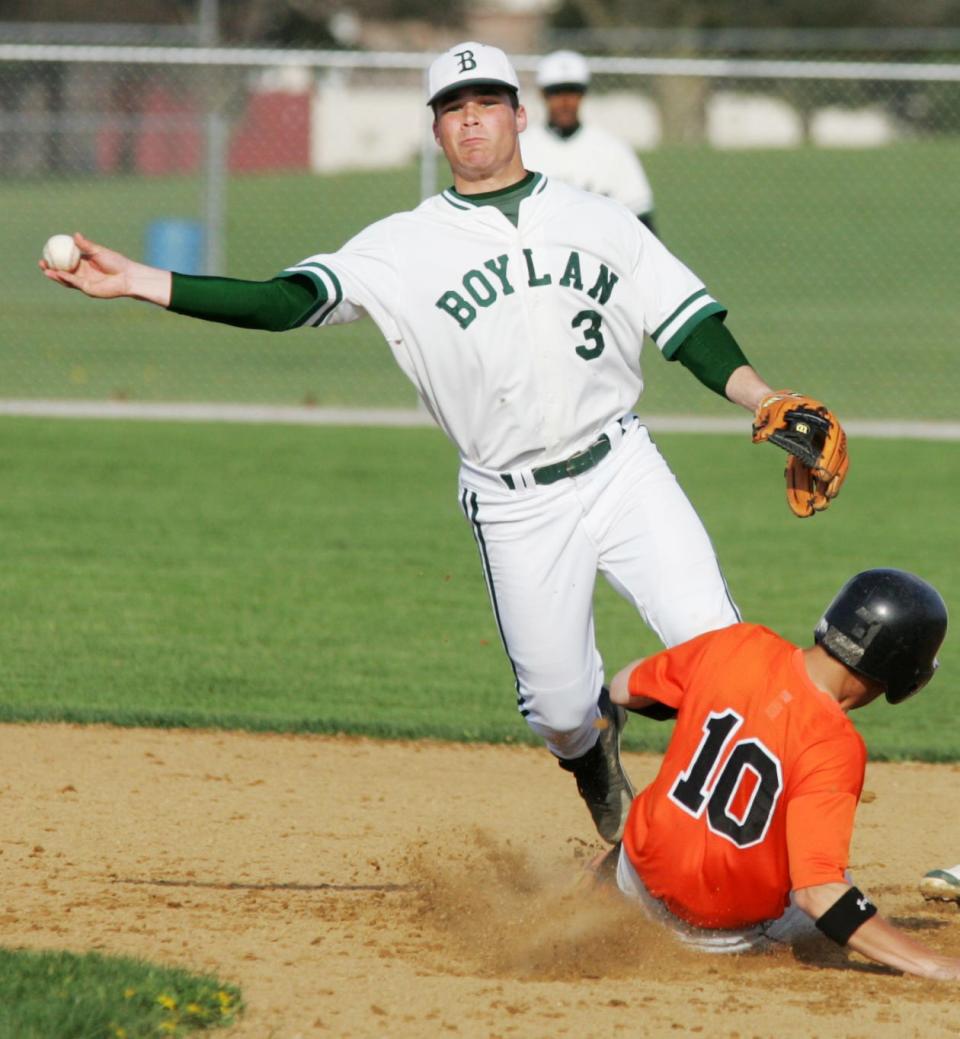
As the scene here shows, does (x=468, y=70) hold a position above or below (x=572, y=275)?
above

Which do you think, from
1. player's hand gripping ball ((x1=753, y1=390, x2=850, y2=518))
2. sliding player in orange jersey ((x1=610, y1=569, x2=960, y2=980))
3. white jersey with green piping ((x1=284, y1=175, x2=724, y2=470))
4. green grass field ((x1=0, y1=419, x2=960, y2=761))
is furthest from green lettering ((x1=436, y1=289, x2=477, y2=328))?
green grass field ((x1=0, y1=419, x2=960, y2=761))

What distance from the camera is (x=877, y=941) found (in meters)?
4.10

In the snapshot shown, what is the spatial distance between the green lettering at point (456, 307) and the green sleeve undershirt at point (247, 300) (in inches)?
13.6

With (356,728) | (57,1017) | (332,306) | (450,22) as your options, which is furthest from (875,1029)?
(450,22)

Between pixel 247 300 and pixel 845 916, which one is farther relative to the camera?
pixel 247 300

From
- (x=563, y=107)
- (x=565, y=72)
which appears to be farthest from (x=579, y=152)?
(x=565, y=72)

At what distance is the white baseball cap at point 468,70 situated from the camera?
5090 millimetres

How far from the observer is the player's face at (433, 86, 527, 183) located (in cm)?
514

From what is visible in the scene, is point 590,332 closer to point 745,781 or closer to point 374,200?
point 745,781

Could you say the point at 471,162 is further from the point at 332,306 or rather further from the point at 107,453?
the point at 107,453

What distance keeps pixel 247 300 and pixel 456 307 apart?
612mm

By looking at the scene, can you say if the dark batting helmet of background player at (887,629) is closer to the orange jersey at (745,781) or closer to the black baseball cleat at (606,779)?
the orange jersey at (745,781)

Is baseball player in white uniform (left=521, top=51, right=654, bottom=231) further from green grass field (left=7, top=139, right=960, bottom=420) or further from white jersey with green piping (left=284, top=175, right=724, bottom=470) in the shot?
white jersey with green piping (left=284, top=175, right=724, bottom=470)

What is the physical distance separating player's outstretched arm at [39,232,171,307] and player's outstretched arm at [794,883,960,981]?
2.17 meters
